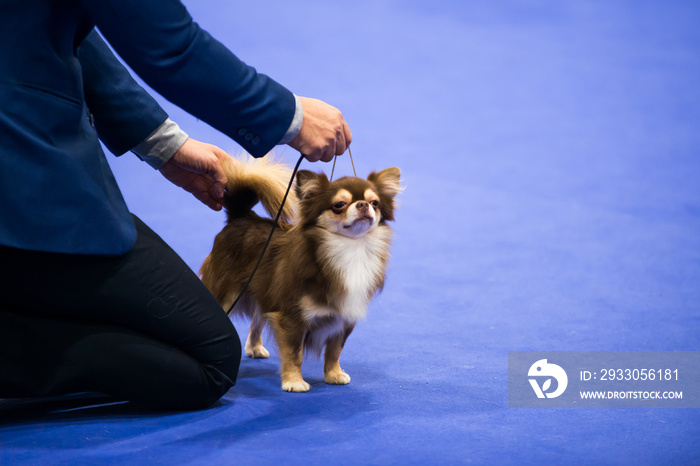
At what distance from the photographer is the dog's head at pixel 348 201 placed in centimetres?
213

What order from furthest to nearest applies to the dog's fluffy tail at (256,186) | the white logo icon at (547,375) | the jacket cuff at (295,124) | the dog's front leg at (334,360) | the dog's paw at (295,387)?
the dog's fluffy tail at (256,186) < the dog's front leg at (334,360) < the dog's paw at (295,387) < the white logo icon at (547,375) < the jacket cuff at (295,124)

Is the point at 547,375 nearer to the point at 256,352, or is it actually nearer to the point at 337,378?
the point at 337,378

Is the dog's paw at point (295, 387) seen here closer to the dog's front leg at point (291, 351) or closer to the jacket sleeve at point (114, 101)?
the dog's front leg at point (291, 351)

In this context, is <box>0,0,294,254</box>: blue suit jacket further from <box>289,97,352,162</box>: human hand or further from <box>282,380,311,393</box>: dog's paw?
<box>282,380,311,393</box>: dog's paw

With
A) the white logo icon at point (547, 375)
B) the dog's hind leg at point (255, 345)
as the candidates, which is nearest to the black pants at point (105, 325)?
the dog's hind leg at point (255, 345)

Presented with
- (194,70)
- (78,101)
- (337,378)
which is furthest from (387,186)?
(78,101)

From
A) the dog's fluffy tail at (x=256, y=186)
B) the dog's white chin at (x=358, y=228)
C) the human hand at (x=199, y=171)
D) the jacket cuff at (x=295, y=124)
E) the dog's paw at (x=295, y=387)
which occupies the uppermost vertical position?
the dog's fluffy tail at (x=256, y=186)

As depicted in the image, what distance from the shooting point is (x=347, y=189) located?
2154mm

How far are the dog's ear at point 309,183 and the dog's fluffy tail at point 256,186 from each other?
0.94 feet

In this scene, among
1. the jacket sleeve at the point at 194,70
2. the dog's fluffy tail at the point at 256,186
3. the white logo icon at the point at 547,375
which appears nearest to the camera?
the jacket sleeve at the point at 194,70

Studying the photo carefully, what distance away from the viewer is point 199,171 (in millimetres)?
2260

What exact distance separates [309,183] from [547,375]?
997mm

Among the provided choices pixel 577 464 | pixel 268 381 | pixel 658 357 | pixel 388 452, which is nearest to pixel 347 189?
pixel 268 381

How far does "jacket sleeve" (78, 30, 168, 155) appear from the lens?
1912 mm
